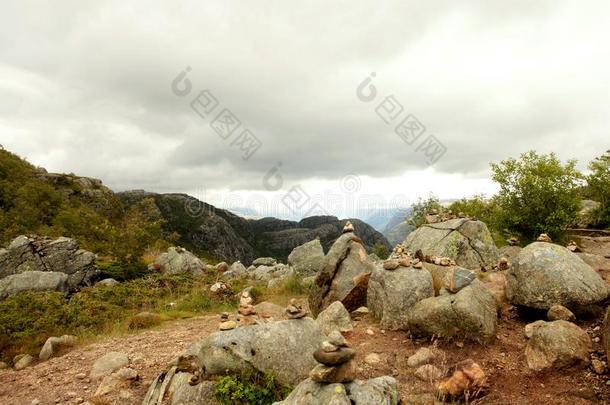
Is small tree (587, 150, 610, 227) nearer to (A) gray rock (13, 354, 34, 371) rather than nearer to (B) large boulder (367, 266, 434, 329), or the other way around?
(B) large boulder (367, 266, 434, 329)

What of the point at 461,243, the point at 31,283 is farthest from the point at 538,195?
the point at 31,283

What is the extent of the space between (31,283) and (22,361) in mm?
8865

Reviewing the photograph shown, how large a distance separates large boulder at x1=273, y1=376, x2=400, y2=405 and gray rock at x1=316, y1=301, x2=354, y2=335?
5730mm

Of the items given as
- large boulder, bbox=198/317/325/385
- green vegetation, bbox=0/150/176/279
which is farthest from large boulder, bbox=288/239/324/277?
large boulder, bbox=198/317/325/385

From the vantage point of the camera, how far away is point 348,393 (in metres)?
6.44

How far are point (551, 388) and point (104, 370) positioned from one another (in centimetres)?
1191

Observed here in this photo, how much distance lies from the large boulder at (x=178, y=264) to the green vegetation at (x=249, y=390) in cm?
2219

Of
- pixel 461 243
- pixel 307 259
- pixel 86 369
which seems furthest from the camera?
pixel 307 259

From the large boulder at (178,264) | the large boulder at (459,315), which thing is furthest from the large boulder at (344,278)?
the large boulder at (178,264)

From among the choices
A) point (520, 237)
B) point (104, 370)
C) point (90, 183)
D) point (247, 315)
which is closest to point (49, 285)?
point (104, 370)

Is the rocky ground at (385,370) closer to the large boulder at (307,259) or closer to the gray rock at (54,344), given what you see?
the gray rock at (54,344)

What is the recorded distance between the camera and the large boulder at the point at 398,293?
1206 cm

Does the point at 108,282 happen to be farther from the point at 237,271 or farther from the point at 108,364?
the point at 108,364

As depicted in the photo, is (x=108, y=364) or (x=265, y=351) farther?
(x=108, y=364)
